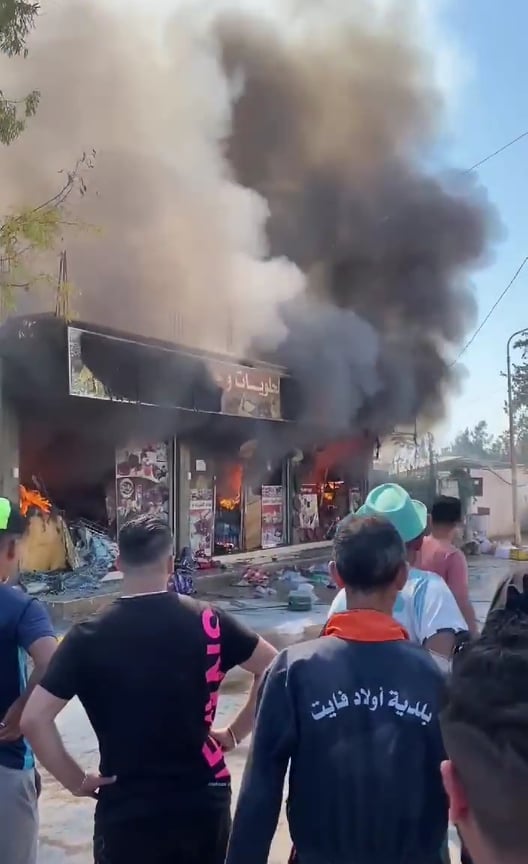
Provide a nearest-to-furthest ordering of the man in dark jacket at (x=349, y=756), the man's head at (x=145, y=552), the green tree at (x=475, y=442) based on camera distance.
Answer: the man in dark jacket at (x=349, y=756) → the man's head at (x=145, y=552) → the green tree at (x=475, y=442)

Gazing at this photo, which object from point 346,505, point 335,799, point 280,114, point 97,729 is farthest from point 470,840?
point 346,505

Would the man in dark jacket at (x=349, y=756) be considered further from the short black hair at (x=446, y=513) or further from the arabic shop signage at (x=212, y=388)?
the arabic shop signage at (x=212, y=388)

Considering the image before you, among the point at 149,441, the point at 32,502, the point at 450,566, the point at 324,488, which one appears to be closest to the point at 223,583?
the point at 149,441

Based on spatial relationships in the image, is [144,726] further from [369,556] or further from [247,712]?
[369,556]

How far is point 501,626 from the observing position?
1.04 metres

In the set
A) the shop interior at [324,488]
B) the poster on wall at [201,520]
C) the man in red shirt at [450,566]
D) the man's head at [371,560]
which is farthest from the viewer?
the shop interior at [324,488]

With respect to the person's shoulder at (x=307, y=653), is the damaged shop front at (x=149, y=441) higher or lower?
higher

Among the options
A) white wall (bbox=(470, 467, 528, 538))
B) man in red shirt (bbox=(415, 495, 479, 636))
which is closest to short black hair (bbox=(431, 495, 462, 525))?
man in red shirt (bbox=(415, 495, 479, 636))

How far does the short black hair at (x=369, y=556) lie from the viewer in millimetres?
1850

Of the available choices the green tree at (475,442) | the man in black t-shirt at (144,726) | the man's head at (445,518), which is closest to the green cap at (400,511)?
the man in black t-shirt at (144,726)

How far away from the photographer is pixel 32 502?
11.4 meters

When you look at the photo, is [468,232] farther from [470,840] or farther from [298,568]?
[470,840]

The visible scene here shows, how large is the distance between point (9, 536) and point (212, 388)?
10364mm

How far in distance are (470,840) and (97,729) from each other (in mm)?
1410
